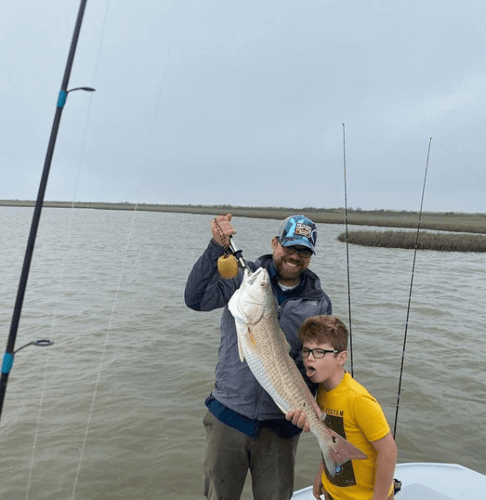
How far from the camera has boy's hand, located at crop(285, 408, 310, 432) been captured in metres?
2.69

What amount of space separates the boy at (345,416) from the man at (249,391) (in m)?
0.26

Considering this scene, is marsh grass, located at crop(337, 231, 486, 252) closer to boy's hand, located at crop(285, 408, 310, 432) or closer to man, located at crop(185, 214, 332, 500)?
man, located at crop(185, 214, 332, 500)

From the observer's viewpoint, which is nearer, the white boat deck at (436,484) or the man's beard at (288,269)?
the man's beard at (288,269)

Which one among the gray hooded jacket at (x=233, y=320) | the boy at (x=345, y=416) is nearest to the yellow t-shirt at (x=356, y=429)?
the boy at (x=345, y=416)

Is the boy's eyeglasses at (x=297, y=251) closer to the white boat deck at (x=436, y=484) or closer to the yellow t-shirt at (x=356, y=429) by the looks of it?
the yellow t-shirt at (x=356, y=429)

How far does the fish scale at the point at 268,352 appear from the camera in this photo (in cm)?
276

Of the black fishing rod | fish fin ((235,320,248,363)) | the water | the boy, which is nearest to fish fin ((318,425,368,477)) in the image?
the boy

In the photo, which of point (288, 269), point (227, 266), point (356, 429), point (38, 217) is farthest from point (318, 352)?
point (38, 217)

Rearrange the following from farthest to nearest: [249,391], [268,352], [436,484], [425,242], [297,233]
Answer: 1. [425,242]
2. [436,484]
3. [297,233]
4. [249,391]
5. [268,352]

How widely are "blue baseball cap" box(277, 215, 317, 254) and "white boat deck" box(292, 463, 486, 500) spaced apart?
2387 mm

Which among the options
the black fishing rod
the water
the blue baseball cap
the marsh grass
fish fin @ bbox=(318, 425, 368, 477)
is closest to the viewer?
fish fin @ bbox=(318, 425, 368, 477)

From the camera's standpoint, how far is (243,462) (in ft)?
10.0

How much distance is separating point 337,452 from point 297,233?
1.45 meters

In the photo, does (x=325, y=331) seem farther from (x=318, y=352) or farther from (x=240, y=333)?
(x=240, y=333)
